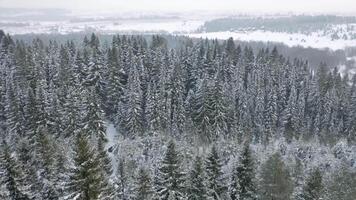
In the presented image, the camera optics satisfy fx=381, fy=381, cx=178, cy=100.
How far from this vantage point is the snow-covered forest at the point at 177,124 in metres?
38.2

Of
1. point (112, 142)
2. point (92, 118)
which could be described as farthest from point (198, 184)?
point (112, 142)

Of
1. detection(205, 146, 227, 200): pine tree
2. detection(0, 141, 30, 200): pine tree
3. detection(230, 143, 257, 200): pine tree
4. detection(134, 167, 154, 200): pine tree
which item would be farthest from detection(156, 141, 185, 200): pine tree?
detection(0, 141, 30, 200): pine tree

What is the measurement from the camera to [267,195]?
38188 millimetres

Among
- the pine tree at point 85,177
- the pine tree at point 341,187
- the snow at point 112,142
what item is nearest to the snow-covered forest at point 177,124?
the pine tree at point 341,187

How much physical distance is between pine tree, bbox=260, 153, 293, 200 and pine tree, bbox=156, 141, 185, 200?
8.72 metres

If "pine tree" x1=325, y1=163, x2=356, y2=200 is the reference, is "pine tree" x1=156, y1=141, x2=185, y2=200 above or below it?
above

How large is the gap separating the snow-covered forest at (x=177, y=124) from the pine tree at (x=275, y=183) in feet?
0.33

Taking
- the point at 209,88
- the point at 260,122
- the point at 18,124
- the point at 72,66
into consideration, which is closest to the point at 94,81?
the point at 72,66

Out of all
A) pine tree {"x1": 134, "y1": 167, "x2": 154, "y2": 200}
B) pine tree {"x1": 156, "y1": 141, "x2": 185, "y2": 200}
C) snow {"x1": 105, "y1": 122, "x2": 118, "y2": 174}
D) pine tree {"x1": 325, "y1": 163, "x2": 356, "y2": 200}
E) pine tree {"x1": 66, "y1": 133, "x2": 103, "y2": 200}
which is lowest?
pine tree {"x1": 325, "y1": 163, "x2": 356, "y2": 200}

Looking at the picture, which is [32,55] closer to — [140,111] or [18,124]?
[18,124]

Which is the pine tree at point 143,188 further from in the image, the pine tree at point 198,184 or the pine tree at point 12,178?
the pine tree at point 12,178

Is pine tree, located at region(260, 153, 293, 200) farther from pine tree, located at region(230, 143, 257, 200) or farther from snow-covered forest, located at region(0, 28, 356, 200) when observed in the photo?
pine tree, located at region(230, 143, 257, 200)

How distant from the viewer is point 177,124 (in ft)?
229

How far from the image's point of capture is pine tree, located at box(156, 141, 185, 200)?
117 feet
